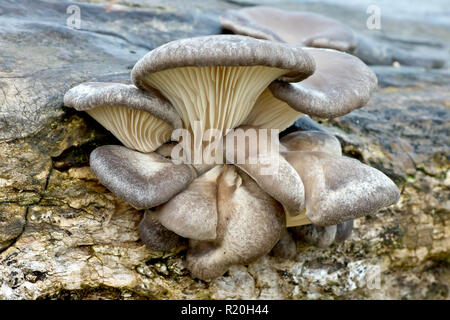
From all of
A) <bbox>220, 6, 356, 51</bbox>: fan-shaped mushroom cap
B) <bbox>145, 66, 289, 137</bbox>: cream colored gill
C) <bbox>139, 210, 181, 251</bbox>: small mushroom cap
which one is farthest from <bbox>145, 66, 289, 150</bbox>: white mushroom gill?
<bbox>220, 6, 356, 51</bbox>: fan-shaped mushroom cap

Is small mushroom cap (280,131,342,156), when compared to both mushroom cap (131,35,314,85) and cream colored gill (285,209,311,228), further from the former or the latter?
mushroom cap (131,35,314,85)

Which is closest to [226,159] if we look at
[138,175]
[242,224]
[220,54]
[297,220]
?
[242,224]

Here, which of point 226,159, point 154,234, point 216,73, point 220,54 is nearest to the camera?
point 220,54

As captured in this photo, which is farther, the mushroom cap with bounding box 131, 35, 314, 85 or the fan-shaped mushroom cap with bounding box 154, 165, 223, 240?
the fan-shaped mushroom cap with bounding box 154, 165, 223, 240

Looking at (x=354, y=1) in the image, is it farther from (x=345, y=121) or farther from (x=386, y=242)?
(x=386, y=242)

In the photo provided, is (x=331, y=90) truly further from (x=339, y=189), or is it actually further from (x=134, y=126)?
(x=134, y=126)
